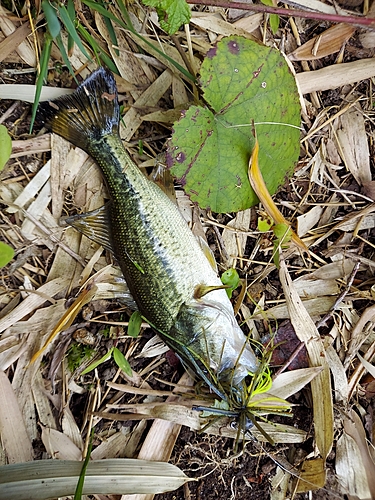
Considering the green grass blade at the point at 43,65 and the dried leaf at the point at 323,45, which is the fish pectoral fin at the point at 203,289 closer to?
the green grass blade at the point at 43,65

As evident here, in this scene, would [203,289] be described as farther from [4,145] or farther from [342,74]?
[342,74]

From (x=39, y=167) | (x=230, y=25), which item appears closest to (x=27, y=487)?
(x=39, y=167)

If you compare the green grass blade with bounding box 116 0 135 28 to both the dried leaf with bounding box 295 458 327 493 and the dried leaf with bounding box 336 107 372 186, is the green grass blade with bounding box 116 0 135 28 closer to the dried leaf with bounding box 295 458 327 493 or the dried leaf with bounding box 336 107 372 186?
the dried leaf with bounding box 336 107 372 186

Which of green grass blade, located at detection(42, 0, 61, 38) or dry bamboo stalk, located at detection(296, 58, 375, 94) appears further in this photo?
dry bamboo stalk, located at detection(296, 58, 375, 94)

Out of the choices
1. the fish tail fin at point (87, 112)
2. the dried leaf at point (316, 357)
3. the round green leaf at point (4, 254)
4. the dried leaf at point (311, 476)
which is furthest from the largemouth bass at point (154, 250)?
the dried leaf at point (311, 476)

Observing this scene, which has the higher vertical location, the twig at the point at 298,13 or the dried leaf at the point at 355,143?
the twig at the point at 298,13

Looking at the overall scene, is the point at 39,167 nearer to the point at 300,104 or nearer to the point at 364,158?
the point at 300,104

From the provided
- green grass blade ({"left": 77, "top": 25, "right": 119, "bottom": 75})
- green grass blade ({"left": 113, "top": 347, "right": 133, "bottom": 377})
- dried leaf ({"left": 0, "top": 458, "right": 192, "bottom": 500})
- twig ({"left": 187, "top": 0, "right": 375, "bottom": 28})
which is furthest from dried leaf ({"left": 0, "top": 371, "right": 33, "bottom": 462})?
twig ({"left": 187, "top": 0, "right": 375, "bottom": 28})
